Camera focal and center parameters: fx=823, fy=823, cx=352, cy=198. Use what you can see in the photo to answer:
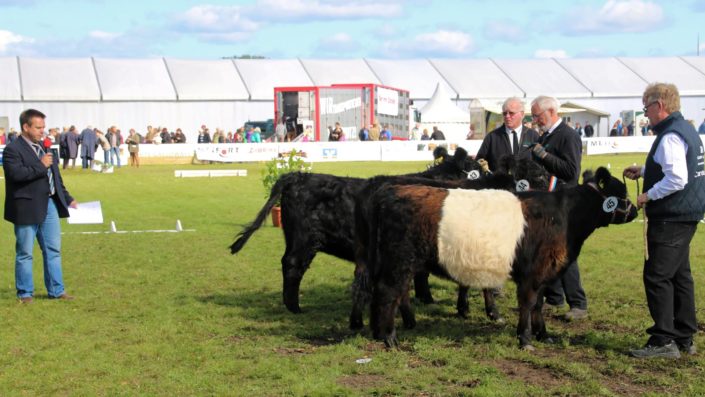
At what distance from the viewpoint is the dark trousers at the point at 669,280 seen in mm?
6332

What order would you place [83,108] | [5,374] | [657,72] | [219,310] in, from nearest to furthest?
[5,374]
[219,310]
[83,108]
[657,72]

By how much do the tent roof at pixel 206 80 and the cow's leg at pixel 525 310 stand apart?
45682 millimetres

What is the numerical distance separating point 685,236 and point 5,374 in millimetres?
5309

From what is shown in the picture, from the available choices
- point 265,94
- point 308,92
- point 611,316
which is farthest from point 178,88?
point 611,316

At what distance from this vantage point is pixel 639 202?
6.32 m

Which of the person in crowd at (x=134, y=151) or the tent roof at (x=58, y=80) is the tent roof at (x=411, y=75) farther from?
the person in crowd at (x=134, y=151)

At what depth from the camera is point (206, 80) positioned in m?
52.2

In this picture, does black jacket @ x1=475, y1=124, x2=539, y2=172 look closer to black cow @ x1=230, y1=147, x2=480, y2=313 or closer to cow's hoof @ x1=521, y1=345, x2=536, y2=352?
black cow @ x1=230, y1=147, x2=480, y2=313

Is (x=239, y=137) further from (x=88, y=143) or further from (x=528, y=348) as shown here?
(x=528, y=348)

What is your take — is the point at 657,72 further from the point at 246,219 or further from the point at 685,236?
the point at 685,236

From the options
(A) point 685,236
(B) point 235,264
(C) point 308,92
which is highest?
(C) point 308,92

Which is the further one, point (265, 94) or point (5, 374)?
point (265, 94)

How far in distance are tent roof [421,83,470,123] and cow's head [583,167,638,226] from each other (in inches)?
1676

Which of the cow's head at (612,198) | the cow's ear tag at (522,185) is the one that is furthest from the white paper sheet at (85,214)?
the cow's head at (612,198)
